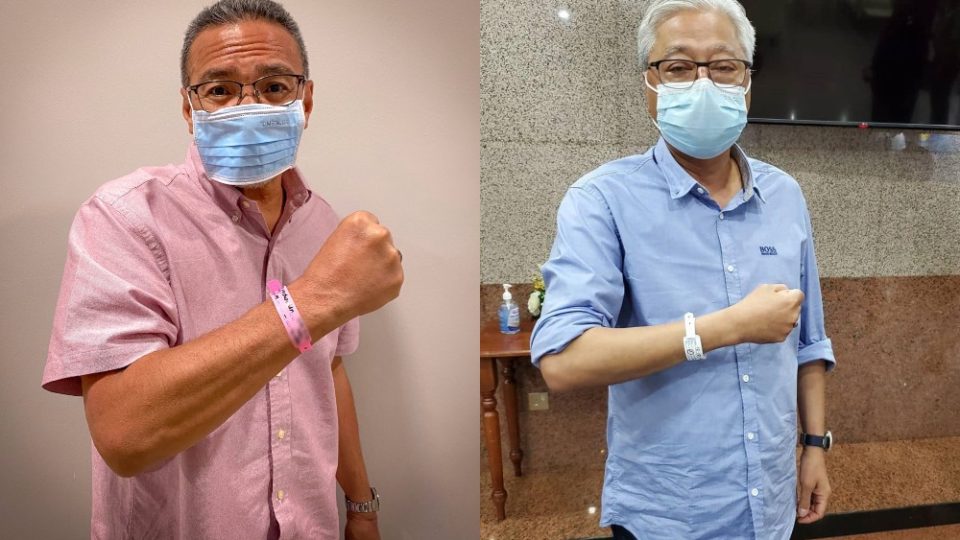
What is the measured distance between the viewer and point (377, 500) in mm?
1244

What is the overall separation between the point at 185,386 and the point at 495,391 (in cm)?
161

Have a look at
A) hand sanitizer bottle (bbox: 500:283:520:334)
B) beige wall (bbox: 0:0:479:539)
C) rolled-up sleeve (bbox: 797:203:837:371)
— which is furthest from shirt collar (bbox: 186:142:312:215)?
hand sanitizer bottle (bbox: 500:283:520:334)

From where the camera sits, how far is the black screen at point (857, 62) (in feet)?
7.68

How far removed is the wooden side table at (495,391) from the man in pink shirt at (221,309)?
0.99m

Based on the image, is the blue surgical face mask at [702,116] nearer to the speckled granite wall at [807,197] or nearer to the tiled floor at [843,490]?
the speckled granite wall at [807,197]

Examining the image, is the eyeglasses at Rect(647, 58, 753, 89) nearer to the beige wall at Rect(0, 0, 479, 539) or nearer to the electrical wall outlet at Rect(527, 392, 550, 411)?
the beige wall at Rect(0, 0, 479, 539)

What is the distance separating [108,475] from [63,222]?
526 mm

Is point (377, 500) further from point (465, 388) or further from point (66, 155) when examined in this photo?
point (66, 155)

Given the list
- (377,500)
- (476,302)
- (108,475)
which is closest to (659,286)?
(476,302)

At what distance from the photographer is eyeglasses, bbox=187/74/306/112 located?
90cm

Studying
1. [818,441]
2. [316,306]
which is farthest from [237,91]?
[818,441]

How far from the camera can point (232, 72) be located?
89 centimetres

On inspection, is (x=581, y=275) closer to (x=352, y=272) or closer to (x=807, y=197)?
(x=352, y=272)

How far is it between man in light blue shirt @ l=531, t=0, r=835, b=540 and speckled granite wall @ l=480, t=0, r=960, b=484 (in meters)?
1.13
